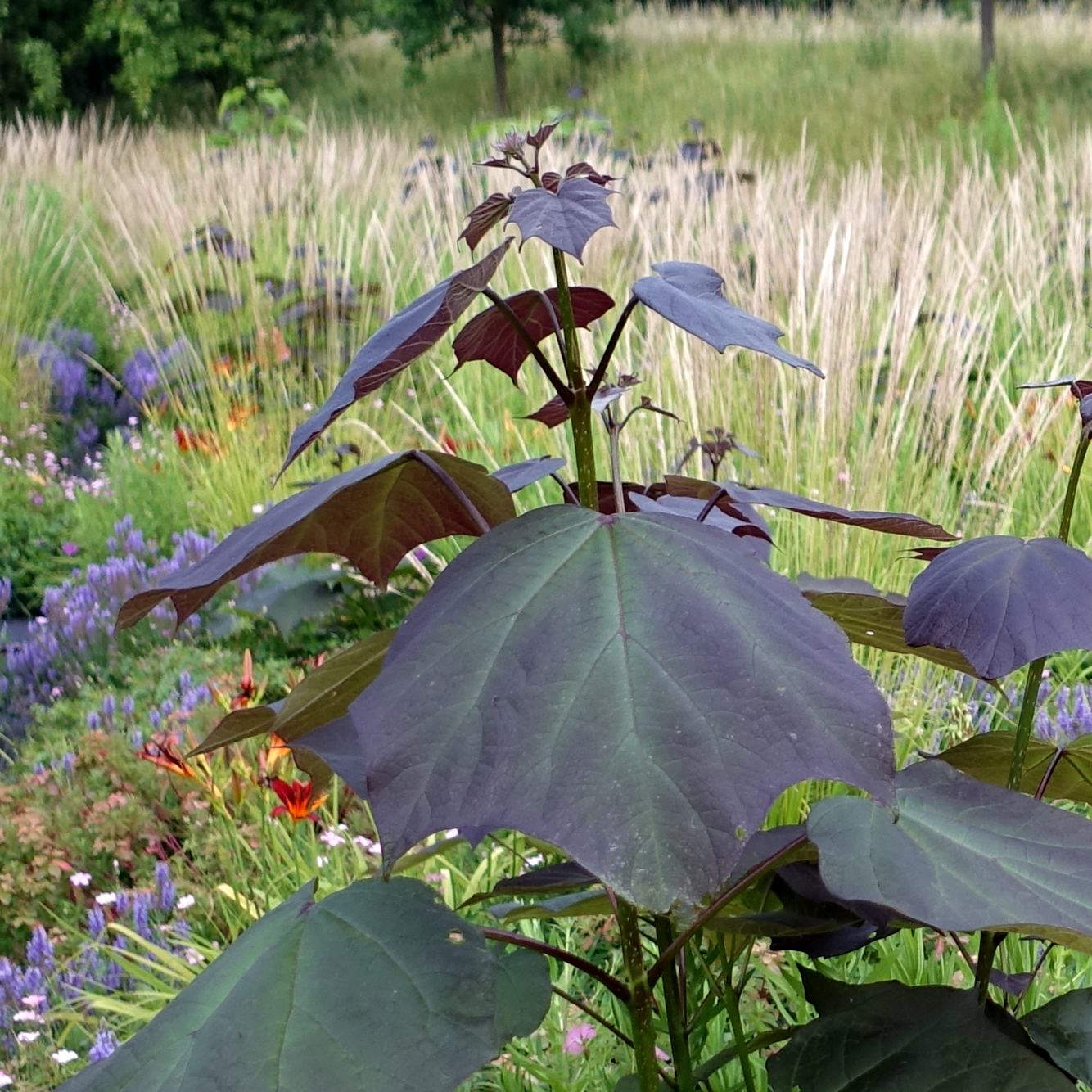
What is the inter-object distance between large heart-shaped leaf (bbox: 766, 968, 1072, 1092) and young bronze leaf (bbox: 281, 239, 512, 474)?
489mm

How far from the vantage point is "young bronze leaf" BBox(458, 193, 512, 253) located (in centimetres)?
64

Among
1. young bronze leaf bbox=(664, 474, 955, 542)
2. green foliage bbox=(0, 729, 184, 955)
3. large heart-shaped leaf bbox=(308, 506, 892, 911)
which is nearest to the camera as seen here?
large heart-shaped leaf bbox=(308, 506, 892, 911)

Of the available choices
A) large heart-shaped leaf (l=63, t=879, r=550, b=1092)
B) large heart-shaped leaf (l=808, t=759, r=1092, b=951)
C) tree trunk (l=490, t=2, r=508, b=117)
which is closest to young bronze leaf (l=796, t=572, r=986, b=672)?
large heart-shaped leaf (l=808, t=759, r=1092, b=951)

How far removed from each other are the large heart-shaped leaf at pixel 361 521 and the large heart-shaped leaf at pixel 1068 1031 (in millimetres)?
446

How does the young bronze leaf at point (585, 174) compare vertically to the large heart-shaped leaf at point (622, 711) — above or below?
above

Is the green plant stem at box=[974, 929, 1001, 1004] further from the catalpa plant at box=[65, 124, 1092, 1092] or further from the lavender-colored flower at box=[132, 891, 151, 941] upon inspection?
the lavender-colored flower at box=[132, 891, 151, 941]

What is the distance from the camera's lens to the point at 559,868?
0.80m

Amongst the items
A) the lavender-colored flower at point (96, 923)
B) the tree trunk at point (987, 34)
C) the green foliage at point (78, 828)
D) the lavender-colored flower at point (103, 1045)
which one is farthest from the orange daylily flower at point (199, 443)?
the tree trunk at point (987, 34)

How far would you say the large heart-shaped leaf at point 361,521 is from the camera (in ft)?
2.18

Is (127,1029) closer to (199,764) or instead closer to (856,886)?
(199,764)

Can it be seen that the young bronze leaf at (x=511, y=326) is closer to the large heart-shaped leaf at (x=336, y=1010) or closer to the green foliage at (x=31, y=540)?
the large heart-shaped leaf at (x=336, y=1010)

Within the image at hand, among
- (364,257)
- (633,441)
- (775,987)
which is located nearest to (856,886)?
(775,987)

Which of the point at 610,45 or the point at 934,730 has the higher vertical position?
the point at 610,45

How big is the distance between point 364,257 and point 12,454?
1614mm
